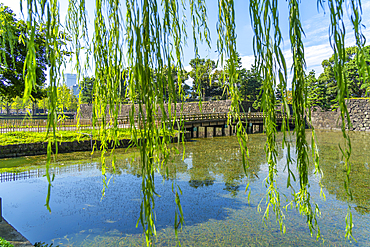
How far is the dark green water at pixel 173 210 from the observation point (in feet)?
8.00

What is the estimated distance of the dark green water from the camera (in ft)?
8.00

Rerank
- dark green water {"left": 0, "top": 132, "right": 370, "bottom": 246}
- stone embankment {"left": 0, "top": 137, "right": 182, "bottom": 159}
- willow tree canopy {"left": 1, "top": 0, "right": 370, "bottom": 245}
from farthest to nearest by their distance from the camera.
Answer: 1. stone embankment {"left": 0, "top": 137, "right": 182, "bottom": 159}
2. dark green water {"left": 0, "top": 132, "right": 370, "bottom": 246}
3. willow tree canopy {"left": 1, "top": 0, "right": 370, "bottom": 245}

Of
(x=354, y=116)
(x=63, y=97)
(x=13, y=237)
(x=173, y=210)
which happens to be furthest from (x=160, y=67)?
(x=354, y=116)

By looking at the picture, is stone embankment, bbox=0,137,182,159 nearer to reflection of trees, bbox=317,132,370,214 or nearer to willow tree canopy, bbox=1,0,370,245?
reflection of trees, bbox=317,132,370,214

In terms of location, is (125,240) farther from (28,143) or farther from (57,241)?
(28,143)

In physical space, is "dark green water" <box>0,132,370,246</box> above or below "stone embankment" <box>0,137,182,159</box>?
below

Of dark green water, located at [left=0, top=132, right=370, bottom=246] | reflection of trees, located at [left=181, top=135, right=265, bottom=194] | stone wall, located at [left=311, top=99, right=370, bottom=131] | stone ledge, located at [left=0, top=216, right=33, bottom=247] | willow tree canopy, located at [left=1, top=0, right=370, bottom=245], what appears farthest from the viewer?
stone wall, located at [left=311, top=99, right=370, bottom=131]

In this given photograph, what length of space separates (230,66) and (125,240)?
87.1 inches

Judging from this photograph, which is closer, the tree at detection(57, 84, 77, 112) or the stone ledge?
the tree at detection(57, 84, 77, 112)

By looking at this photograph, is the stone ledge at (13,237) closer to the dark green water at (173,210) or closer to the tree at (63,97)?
the dark green water at (173,210)

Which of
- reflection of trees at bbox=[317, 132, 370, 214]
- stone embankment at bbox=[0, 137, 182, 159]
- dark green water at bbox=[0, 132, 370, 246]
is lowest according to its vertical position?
dark green water at bbox=[0, 132, 370, 246]

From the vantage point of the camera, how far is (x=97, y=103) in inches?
42.2

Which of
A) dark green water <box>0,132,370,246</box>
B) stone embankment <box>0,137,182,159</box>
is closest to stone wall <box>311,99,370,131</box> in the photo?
dark green water <box>0,132,370,246</box>

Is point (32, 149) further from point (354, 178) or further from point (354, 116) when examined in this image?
point (354, 116)
